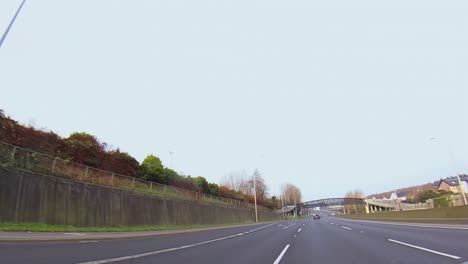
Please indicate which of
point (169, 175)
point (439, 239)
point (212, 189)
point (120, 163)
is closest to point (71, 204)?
point (120, 163)

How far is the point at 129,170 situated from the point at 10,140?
16.1 m

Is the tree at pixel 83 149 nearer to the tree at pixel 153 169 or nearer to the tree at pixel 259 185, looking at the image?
the tree at pixel 153 169

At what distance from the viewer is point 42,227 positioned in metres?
21.9

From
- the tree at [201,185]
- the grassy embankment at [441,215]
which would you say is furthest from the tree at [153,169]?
the grassy embankment at [441,215]

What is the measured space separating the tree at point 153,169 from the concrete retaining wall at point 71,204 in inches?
180

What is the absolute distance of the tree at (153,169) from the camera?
152 ft

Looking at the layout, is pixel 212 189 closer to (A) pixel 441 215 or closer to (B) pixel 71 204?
(B) pixel 71 204

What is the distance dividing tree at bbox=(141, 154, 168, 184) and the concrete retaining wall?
458 centimetres

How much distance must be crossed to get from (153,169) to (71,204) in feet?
68.9

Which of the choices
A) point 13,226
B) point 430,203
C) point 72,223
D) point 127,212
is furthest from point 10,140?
point 430,203

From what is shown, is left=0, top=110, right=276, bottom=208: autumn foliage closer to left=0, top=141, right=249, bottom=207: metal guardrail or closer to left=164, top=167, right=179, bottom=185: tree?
left=164, top=167, right=179, bottom=185: tree

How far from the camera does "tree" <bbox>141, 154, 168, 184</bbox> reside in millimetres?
46250

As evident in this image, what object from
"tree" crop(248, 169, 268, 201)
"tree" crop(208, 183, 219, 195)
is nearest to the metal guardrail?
"tree" crop(208, 183, 219, 195)

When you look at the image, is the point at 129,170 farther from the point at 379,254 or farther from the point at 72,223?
the point at 379,254
